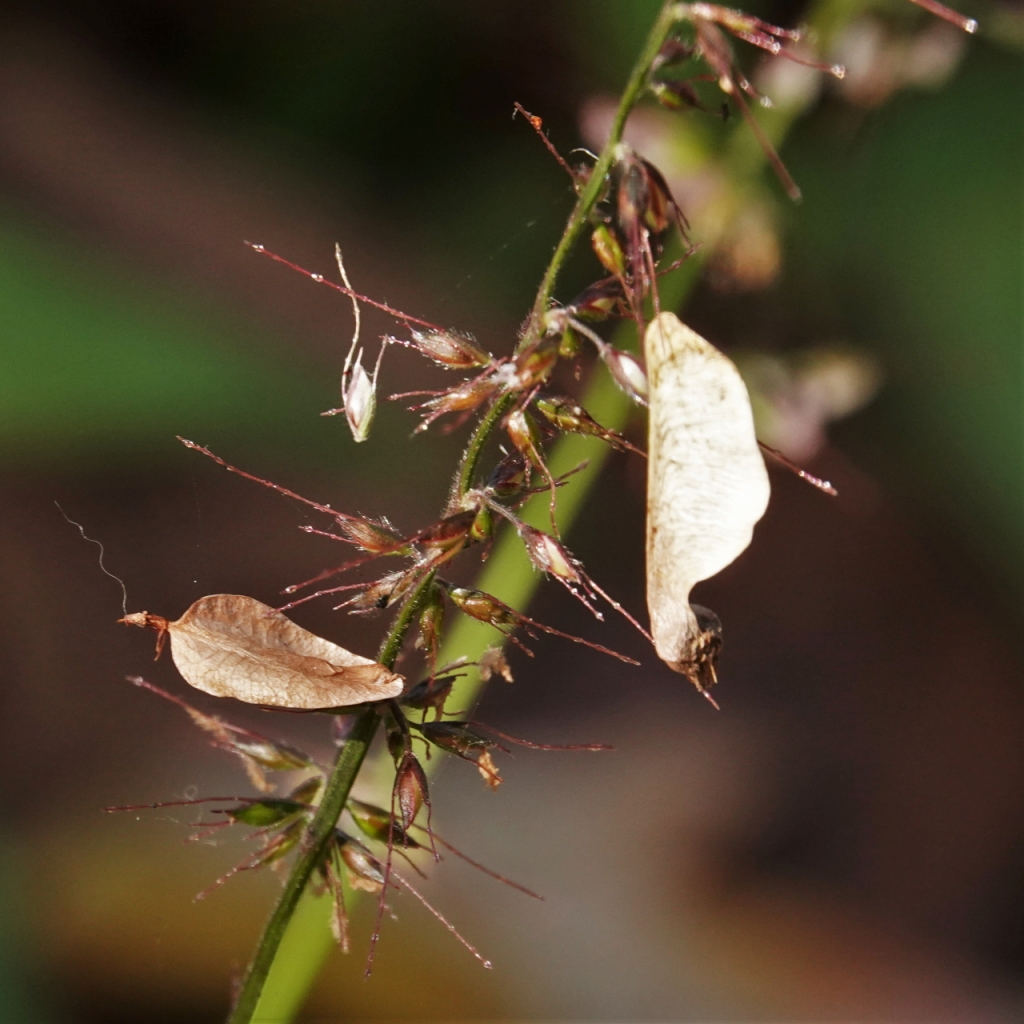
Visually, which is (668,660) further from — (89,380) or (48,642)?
(48,642)

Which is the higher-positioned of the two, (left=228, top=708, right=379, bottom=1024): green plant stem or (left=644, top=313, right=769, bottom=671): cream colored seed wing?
(left=644, top=313, right=769, bottom=671): cream colored seed wing

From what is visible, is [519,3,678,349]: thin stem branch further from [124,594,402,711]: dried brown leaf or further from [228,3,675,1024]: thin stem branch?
[124,594,402,711]: dried brown leaf

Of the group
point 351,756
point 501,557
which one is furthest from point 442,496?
point 351,756

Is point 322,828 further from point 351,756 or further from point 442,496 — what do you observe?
point 442,496

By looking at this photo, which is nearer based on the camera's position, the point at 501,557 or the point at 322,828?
the point at 322,828

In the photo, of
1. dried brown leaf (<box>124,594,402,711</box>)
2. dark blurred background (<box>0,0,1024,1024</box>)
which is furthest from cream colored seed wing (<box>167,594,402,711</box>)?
dark blurred background (<box>0,0,1024,1024</box>)

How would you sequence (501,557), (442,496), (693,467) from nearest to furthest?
1. (693,467)
2. (501,557)
3. (442,496)

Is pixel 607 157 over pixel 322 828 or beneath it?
over
